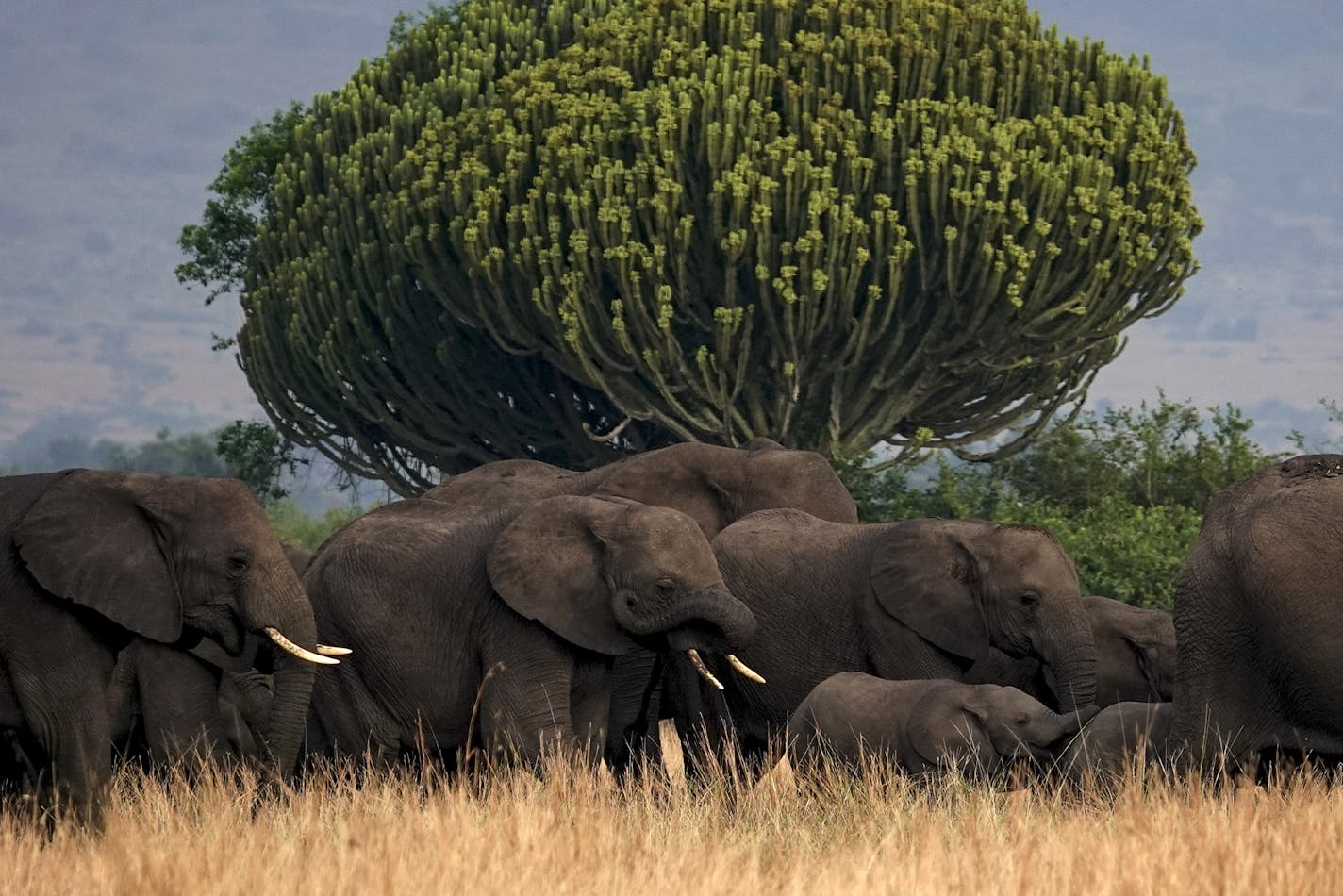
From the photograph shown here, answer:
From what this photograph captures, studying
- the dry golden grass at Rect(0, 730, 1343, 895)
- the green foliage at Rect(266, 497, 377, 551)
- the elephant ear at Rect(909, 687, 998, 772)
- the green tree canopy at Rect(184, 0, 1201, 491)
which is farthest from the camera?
the green foliage at Rect(266, 497, 377, 551)

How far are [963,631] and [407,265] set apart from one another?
17880 mm

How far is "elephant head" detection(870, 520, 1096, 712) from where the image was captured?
11961 mm

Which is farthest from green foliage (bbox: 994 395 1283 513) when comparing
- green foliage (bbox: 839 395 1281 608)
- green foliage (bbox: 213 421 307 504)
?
green foliage (bbox: 213 421 307 504)

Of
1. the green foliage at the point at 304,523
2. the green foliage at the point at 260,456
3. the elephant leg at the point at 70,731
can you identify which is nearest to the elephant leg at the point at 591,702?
the elephant leg at the point at 70,731

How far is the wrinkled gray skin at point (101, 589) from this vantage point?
9.03 m

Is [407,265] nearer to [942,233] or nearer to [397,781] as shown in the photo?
[942,233]

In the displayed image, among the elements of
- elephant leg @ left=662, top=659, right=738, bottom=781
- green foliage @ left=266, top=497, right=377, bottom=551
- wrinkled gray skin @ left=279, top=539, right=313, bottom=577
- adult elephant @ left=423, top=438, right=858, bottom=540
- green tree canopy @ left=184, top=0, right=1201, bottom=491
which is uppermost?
green tree canopy @ left=184, top=0, right=1201, bottom=491

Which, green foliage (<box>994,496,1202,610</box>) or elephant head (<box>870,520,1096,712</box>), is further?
green foliage (<box>994,496,1202,610</box>)

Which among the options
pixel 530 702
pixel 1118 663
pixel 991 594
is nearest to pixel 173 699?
pixel 530 702

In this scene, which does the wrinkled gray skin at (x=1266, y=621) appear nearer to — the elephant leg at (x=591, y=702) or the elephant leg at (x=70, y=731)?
the elephant leg at (x=591, y=702)

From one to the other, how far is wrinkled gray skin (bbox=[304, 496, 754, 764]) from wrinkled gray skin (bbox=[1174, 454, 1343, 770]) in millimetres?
2380

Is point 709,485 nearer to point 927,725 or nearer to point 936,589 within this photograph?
point 936,589

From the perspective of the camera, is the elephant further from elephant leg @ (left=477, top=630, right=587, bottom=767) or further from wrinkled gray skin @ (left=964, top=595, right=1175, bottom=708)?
wrinkled gray skin @ (left=964, top=595, right=1175, bottom=708)

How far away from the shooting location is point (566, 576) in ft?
36.0
